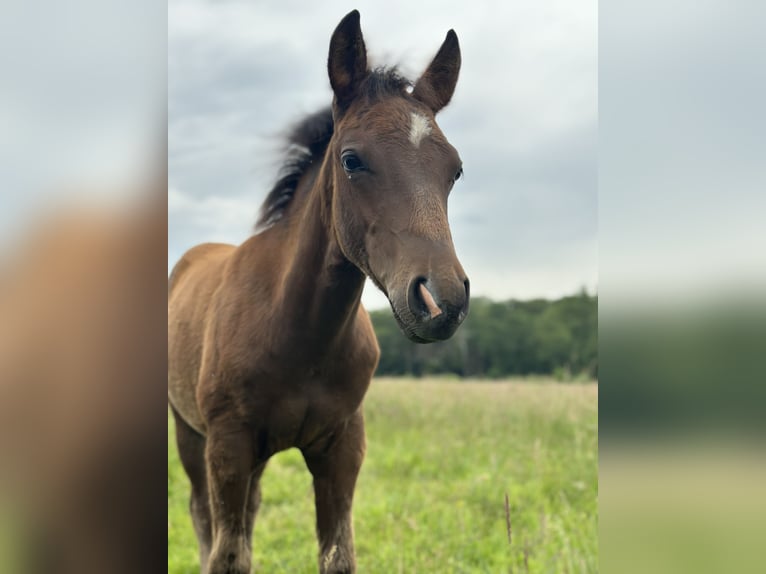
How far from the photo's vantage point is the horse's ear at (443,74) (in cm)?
281

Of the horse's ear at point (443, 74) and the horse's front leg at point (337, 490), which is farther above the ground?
the horse's ear at point (443, 74)

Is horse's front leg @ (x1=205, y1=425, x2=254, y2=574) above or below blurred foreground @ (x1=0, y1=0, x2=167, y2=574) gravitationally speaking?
below

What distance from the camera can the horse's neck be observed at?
Result: 2.83 m

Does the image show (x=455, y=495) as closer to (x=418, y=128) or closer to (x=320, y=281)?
(x=320, y=281)

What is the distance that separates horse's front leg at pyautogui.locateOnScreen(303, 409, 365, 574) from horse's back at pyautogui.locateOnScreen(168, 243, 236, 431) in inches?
33.5

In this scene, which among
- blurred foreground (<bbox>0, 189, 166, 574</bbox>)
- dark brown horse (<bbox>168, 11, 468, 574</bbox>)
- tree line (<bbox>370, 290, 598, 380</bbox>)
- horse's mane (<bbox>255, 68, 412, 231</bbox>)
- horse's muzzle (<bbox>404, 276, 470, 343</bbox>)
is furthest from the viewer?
tree line (<bbox>370, 290, 598, 380</bbox>)

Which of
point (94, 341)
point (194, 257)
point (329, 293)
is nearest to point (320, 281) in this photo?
point (329, 293)

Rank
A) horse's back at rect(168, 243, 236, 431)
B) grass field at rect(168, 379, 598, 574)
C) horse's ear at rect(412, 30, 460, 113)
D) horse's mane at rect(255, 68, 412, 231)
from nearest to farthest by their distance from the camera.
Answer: horse's ear at rect(412, 30, 460, 113) < horse's mane at rect(255, 68, 412, 231) < horse's back at rect(168, 243, 236, 431) < grass field at rect(168, 379, 598, 574)

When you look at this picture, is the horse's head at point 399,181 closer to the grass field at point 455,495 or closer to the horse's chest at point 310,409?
the horse's chest at point 310,409

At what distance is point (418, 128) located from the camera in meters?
2.40

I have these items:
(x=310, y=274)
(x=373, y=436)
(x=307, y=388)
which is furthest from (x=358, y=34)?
(x=373, y=436)

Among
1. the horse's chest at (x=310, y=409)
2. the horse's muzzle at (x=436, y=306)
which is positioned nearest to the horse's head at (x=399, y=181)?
the horse's muzzle at (x=436, y=306)

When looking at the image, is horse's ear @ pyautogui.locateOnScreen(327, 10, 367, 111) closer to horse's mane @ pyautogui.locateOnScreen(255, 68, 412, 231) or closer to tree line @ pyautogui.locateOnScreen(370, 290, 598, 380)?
horse's mane @ pyautogui.locateOnScreen(255, 68, 412, 231)

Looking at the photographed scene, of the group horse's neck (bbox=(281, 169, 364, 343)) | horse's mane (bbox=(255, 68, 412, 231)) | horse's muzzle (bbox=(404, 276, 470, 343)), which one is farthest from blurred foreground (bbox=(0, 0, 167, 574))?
horse's mane (bbox=(255, 68, 412, 231))
